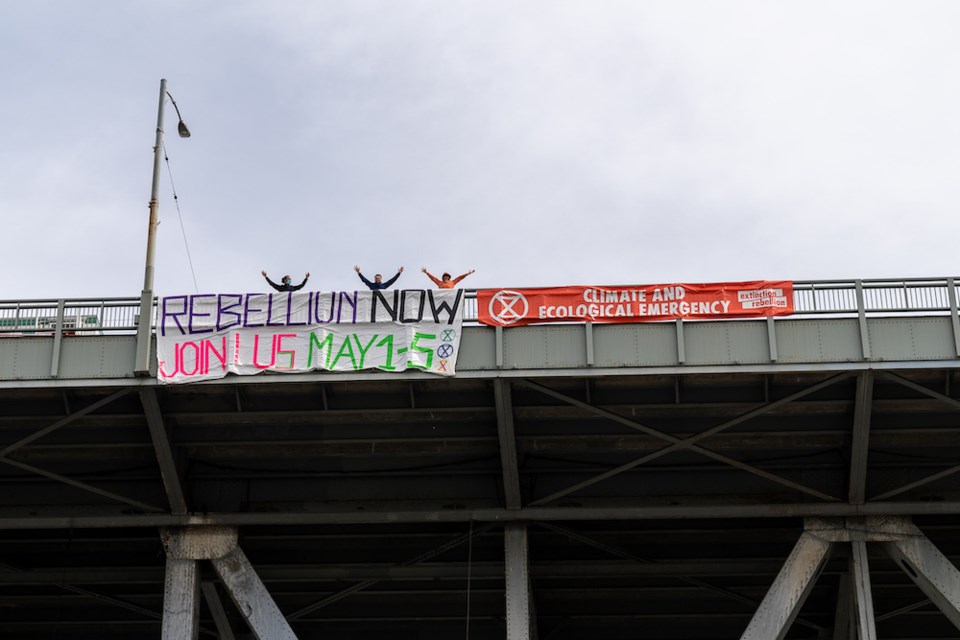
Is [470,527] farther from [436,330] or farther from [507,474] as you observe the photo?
[436,330]

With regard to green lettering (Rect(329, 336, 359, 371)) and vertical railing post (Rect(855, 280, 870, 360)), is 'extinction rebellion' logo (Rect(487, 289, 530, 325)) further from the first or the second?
vertical railing post (Rect(855, 280, 870, 360))

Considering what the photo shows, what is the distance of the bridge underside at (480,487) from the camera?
29.0 metres

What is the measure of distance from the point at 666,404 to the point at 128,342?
38.3ft

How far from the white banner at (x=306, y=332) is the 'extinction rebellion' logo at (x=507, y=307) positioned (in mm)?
728

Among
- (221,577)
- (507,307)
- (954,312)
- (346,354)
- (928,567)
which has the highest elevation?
(507,307)

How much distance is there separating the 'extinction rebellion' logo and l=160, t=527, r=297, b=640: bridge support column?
845 cm

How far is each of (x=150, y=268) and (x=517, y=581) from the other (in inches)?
428

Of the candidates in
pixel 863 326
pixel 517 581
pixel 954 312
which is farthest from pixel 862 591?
pixel 517 581

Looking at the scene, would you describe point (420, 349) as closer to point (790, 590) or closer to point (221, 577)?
point (221, 577)

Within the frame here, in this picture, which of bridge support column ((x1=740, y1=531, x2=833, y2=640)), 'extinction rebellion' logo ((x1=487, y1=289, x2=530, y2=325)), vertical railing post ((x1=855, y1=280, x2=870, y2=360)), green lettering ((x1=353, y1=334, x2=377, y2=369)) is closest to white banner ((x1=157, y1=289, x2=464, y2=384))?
green lettering ((x1=353, y1=334, x2=377, y2=369))

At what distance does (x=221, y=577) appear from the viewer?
30688mm

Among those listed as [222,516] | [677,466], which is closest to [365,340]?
[222,516]

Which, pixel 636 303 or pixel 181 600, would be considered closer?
pixel 636 303

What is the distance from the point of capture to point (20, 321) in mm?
29250
